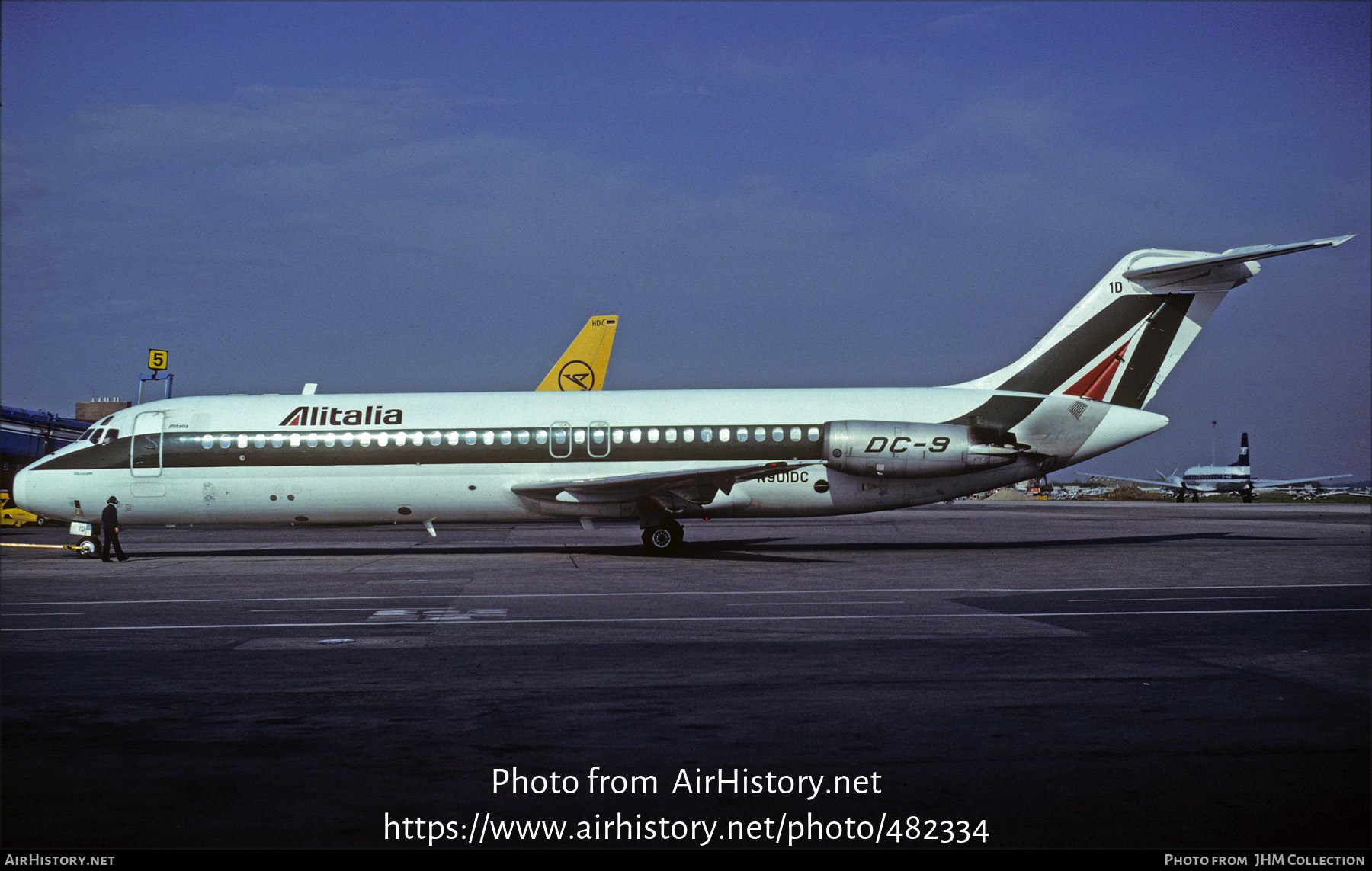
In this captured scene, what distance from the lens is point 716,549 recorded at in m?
27.7

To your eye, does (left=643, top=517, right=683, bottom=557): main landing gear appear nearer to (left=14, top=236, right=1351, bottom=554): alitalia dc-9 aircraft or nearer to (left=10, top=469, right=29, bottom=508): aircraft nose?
(left=14, top=236, right=1351, bottom=554): alitalia dc-9 aircraft

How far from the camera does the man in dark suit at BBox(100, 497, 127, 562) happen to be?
2583 cm

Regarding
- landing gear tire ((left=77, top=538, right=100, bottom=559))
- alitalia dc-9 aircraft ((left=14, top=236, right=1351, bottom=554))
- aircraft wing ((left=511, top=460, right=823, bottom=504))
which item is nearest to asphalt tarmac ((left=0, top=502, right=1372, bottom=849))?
aircraft wing ((left=511, top=460, right=823, bottom=504))

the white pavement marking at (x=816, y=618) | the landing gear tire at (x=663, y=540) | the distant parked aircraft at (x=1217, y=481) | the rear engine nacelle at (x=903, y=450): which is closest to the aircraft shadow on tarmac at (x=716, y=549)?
the landing gear tire at (x=663, y=540)

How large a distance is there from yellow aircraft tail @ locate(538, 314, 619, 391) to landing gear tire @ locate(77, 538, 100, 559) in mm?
19178

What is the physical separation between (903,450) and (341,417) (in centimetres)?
1384

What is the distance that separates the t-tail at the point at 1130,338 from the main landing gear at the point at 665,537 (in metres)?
9.45

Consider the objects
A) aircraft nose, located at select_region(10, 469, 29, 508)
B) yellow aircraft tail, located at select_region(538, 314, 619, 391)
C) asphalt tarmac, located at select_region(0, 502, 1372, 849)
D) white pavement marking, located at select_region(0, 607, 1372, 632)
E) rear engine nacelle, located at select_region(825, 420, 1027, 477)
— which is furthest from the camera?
yellow aircraft tail, located at select_region(538, 314, 619, 391)

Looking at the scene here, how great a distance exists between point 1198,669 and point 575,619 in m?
7.67

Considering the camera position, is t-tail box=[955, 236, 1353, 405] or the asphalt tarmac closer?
the asphalt tarmac

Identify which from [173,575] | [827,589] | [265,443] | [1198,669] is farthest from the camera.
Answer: [265,443]

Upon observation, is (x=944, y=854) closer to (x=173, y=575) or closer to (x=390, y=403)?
(x=173, y=575)

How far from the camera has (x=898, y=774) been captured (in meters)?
6.75

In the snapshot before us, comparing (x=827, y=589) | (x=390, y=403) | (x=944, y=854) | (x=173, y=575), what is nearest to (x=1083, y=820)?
(x=944, y=854)
